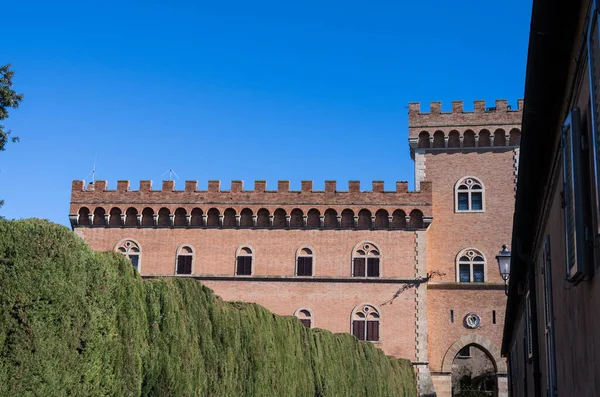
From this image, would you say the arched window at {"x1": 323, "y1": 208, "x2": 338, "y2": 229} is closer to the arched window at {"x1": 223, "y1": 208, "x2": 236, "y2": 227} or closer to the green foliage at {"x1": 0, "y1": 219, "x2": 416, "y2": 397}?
the arched window at {"x1": 223, "y1": 208, "x2": 236, "y2": 227}

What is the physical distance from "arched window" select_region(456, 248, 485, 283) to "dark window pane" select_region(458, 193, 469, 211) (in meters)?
2.26

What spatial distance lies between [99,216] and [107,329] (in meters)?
31.4

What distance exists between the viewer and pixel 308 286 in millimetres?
38656

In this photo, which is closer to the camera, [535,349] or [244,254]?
[535,349]

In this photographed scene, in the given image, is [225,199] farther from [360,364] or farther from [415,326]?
[360,364]

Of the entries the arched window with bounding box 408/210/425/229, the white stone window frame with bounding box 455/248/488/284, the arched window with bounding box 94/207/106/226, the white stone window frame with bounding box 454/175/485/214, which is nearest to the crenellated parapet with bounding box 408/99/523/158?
the white stone window frame with bounding box 454/175/485/214

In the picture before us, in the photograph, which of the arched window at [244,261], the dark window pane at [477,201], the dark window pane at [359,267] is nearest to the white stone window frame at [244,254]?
the arched window at [244,261]

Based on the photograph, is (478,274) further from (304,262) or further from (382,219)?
(304,262)

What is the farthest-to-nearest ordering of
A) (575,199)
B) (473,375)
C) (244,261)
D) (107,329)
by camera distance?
1. (473,375)
2. (244,261)
3. (107,329)
4. (575,199)

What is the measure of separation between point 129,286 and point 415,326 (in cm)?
2851

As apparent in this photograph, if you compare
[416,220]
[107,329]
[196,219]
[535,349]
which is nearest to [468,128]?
[416,220]

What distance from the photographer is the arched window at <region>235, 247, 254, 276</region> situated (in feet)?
128

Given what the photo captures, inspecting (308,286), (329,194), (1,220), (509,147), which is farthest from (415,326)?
(1,220)

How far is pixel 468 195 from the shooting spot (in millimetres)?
39906
